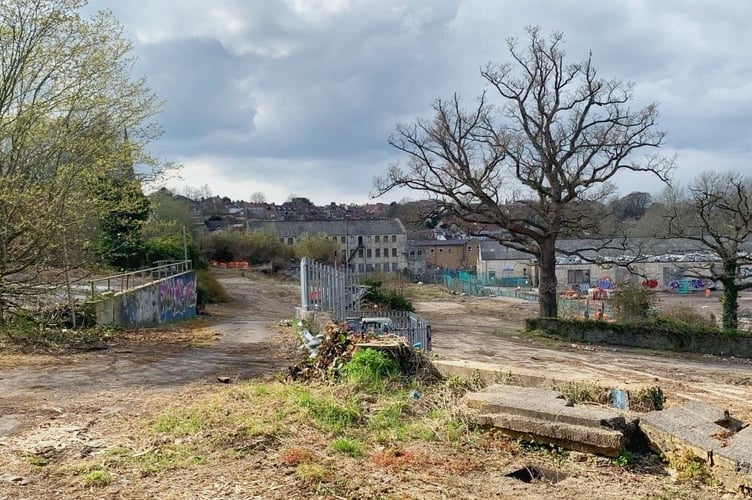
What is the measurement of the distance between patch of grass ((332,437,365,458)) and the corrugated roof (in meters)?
87.9

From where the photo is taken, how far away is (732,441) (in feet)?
16.1

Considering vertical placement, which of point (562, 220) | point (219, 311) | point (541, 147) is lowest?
point (219, 311)

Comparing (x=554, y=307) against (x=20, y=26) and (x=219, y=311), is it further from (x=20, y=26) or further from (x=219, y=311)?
(x=20, y=26)

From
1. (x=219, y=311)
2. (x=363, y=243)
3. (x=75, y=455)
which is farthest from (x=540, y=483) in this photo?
(x=363, y=243)

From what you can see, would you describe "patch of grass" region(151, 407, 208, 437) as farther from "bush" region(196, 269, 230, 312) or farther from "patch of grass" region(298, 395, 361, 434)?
"bush" region(196, 269, 230, 312)

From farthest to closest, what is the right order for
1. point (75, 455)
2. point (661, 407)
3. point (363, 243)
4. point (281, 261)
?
1. point (363, 243)
2. point (281, 261)
3. point (661, 407)
4. point (75, 455)

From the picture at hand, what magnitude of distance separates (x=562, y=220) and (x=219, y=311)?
18118mm

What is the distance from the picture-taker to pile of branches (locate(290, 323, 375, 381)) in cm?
810

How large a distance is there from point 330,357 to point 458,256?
9694cm

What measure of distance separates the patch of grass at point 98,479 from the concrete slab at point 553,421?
124 inches

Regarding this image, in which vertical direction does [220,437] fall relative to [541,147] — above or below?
below

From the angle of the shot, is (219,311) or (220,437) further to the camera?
(219,311)

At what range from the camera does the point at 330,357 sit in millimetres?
8461

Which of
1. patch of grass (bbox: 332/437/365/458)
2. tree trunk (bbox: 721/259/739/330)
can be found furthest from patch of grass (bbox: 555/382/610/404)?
tree trunk (bbox: 721/259/739/330)
